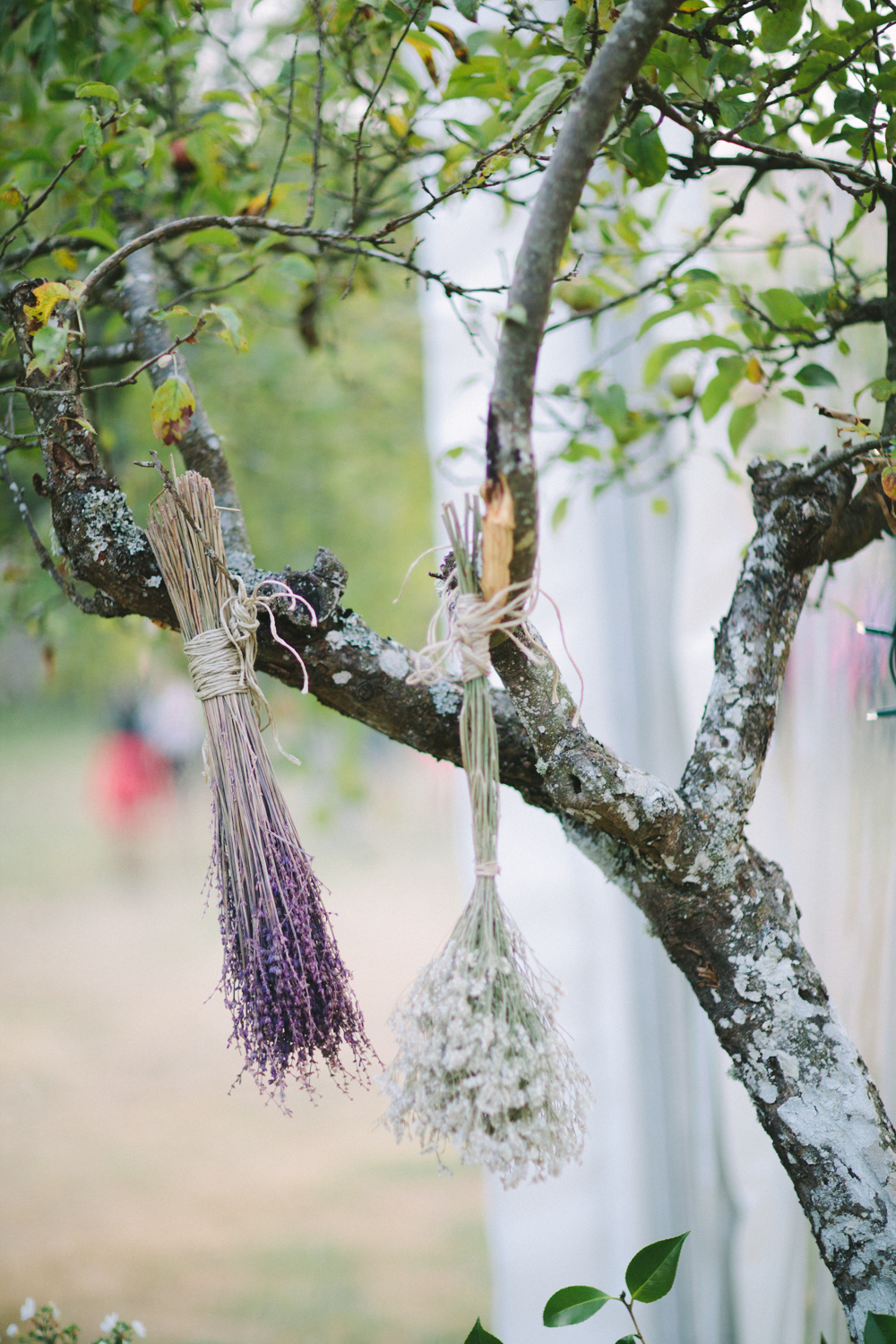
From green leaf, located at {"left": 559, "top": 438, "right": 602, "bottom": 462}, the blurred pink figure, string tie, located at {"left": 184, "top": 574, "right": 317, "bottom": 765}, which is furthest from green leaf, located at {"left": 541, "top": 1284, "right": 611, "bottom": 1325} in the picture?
the blurred pink figure

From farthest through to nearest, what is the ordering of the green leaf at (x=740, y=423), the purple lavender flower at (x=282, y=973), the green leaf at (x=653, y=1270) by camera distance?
the green leaf at (x=740, y=423)
the green leaf at (x=653, y=1270)
the purple lavender flower at (x=282, y=973)

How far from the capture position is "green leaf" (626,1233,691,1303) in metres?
0.76

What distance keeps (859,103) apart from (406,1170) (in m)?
2.59

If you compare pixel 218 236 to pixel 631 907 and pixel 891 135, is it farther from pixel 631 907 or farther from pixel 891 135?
pixel 631 907

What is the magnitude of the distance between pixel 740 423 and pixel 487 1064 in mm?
767

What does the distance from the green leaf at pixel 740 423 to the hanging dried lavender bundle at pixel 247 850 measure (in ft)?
1.94

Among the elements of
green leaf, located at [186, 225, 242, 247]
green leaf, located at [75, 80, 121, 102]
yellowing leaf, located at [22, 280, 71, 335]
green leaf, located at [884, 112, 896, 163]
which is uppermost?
green leaf, located at [186, 225, 242, 247]

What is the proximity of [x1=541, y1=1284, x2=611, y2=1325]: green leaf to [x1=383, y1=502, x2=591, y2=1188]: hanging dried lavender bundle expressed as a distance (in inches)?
9.6

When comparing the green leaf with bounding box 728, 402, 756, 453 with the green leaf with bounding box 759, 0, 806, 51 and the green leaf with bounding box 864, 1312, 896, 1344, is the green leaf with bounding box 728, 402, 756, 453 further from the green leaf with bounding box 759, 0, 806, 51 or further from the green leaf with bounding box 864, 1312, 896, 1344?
the green leaf with bounding box 864, 1312, 896, 1344

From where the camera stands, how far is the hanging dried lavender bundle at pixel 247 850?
0.65 metres

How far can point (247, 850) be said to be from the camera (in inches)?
26.5

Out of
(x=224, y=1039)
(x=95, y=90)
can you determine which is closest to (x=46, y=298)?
(x=95, y=90)

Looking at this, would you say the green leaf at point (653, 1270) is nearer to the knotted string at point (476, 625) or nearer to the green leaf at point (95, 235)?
the knotted string at point (476, 625)

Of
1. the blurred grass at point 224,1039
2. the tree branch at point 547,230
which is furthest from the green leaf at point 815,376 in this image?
the blurred grass at point 224,1039
